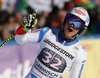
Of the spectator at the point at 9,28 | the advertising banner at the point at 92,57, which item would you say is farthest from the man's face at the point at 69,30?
the spectator at the point at 9,28

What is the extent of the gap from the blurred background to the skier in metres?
1.53

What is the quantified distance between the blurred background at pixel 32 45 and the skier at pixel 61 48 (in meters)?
1.53

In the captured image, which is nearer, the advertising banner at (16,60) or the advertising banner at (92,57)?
the advertising banner at (16,60)

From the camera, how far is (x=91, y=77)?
→ 22.6 feet

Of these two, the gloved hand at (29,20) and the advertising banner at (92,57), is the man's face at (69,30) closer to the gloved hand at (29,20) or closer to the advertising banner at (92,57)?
the gloved hand at (29,20)

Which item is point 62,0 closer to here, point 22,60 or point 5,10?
point 5,10

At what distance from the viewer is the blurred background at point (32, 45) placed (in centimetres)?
582

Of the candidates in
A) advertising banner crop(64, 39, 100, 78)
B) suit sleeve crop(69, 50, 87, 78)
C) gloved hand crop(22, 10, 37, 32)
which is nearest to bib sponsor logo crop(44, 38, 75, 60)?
suit sleeve crop(69, 50, 87, 78)

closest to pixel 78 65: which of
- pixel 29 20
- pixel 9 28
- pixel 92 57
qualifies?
pixel 29 20

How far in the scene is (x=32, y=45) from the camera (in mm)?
6203

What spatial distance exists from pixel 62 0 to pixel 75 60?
5.52m

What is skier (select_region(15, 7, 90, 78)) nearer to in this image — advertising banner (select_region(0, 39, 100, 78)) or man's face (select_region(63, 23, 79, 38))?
man's face (select_region(63, 23, 79, 38))

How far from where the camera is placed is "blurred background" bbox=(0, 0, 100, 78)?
19.1ft

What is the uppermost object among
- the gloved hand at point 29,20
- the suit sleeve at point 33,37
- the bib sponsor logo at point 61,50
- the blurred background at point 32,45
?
A: the gloved hand at point 29,20
